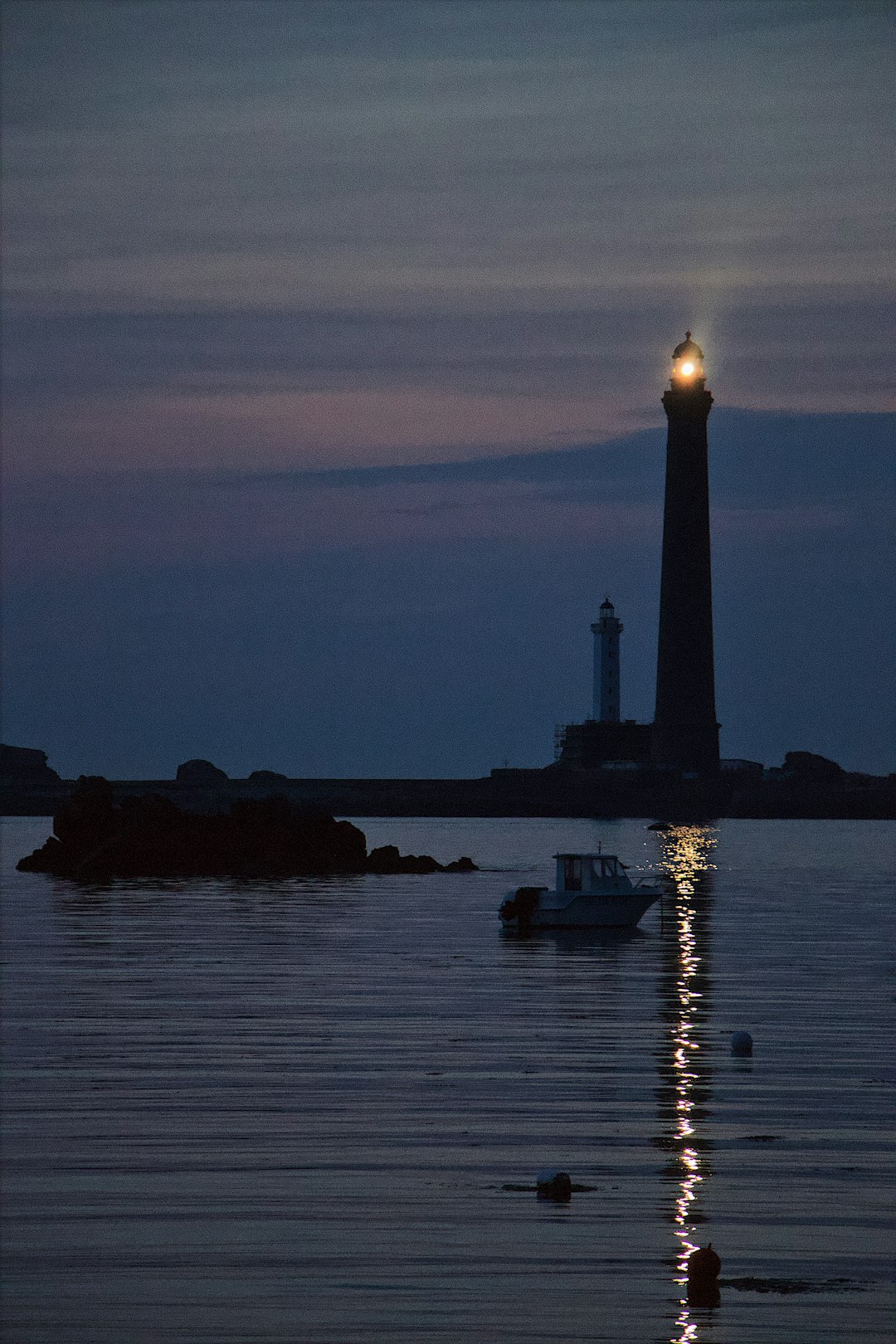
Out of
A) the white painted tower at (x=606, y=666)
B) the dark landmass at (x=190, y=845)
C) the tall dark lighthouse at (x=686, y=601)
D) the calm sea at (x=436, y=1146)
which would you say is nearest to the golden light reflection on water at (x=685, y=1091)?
the calm sea at (x=436, y=1146)

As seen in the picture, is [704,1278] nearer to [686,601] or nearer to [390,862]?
[390,862]

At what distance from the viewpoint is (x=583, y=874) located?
51844 millimetres

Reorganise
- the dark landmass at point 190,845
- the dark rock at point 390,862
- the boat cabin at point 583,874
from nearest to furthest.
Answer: the boat cabin at point 583,874 < the dark landmass at point 190,845 < the dark rock at point 390,862

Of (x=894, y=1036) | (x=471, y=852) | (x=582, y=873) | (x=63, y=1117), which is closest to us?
(x=63, y=1117)

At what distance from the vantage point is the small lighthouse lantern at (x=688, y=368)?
162750mm

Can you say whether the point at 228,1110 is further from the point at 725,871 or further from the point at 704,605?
the point at 704,605

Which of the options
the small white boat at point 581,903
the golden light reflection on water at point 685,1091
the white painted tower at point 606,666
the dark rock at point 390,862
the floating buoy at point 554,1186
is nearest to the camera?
the golden light reflection on water at point 685,1091

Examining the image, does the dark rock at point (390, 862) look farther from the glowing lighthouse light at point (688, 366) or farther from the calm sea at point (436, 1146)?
the glowing lighthouse light at point (688, 366)

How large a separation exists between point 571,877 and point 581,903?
127 cm

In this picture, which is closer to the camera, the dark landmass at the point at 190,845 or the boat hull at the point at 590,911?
the boat hull at the point at 590,911

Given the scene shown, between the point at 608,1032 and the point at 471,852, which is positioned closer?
the point at 608,1032

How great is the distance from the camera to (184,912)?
5638 cm

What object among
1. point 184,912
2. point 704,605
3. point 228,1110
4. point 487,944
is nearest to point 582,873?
point 487,944

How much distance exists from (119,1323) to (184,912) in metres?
43.9
